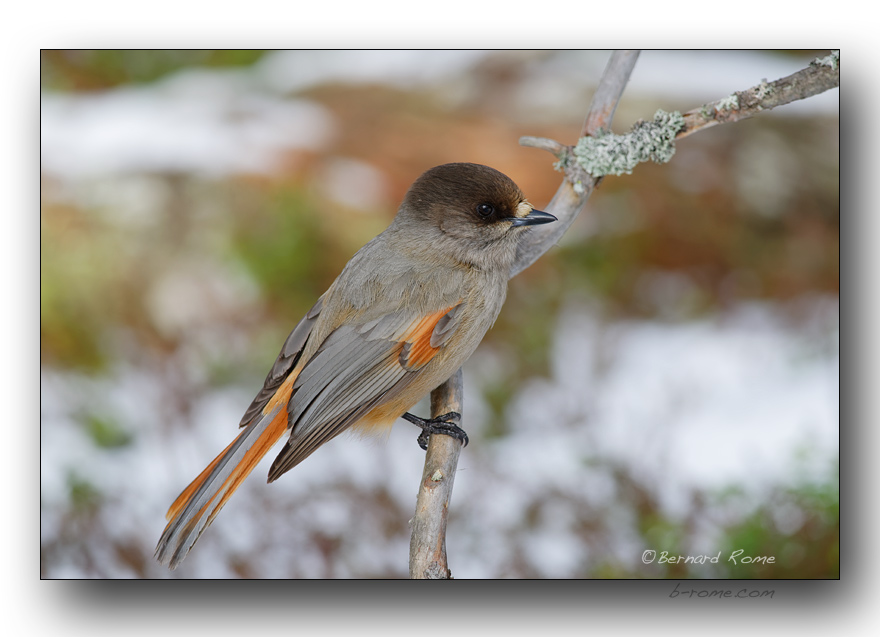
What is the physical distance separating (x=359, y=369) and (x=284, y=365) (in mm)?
272

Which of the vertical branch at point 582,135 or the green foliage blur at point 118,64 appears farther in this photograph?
the green foliage blur at point 118,64

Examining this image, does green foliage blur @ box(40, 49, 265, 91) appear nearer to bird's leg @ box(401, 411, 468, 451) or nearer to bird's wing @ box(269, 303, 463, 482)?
bird's wing @ box(269, 303, 463, 482)

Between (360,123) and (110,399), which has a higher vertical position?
(360,123)

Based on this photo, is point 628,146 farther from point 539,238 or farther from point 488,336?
point 488,336

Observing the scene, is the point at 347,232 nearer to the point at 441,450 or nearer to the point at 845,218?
the point at 441,450

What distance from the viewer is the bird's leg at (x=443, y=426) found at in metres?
2.29

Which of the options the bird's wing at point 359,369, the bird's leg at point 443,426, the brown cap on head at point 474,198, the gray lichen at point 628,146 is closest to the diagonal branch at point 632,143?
the gray lichen at point 628,146

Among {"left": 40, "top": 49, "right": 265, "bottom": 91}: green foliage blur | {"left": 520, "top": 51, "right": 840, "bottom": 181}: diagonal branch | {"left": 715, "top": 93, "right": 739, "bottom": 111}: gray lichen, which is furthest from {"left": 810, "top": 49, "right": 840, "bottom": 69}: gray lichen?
{"left": 40, "top": 49, "right": 265, "bottom": 91}: green foliage blur

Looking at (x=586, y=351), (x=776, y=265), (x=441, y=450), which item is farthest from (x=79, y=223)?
(x=776, y=265)

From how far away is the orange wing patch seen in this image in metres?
2.20

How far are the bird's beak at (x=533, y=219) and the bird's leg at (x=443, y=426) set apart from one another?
57cm

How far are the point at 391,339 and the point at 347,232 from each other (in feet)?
3.81

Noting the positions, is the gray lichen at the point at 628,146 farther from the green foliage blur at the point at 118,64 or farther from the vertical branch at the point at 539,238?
the green foliage blur at the point at 118,64
